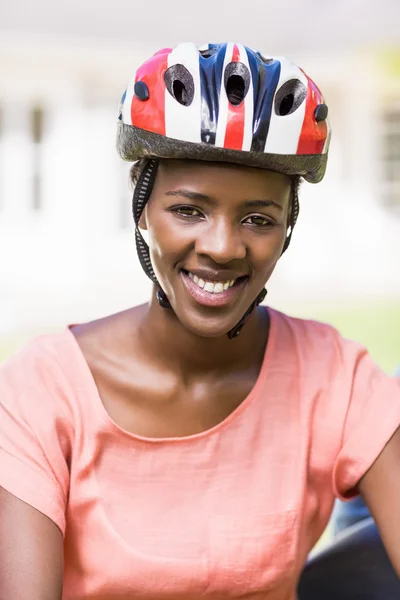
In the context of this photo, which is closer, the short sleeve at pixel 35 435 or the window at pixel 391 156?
the short sleeve at pixel 35 435

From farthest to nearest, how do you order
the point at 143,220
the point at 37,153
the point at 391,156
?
the point at 391,156, the point at 37,153, the point at 143,220

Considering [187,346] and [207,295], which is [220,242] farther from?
[187,346]

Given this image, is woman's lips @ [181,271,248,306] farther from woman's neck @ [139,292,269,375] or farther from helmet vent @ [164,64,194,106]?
helmet vent @ [164,64,194,106]

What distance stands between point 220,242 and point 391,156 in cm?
1397

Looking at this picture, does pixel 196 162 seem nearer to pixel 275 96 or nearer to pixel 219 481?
pixel 275 96

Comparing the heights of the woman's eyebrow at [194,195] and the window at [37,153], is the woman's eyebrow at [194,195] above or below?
above

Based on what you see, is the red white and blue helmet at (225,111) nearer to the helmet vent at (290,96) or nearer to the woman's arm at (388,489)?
the helmet vent at (290,96)

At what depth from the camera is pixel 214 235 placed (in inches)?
79.5

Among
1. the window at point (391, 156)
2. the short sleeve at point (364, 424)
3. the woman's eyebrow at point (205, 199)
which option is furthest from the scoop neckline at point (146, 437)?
the window at point (391, 156)

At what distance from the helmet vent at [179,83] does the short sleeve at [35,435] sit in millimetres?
672

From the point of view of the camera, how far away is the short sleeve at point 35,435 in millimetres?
1962

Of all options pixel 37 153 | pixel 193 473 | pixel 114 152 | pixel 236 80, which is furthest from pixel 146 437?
pixel 37 153

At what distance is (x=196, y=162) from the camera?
206cm

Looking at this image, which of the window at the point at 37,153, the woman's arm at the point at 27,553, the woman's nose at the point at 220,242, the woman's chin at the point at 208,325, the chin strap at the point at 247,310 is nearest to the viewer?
the woman's arm at the point at 27,553
